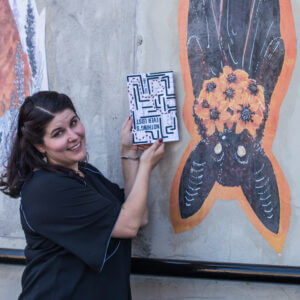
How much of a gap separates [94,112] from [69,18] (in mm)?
597

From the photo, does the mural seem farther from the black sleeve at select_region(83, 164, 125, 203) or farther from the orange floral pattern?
the orange floral pattern

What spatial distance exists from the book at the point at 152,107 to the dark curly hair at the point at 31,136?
0.44 meters

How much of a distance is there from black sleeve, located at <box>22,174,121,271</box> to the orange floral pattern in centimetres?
81

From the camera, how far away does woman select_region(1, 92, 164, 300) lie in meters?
1.52

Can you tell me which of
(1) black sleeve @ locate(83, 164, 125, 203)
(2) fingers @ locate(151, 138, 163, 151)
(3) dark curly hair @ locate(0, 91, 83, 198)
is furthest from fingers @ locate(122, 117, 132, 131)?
(3) dark curly hair @ locate(0, 91, 83, 198)

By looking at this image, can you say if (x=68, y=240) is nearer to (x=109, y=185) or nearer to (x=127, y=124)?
(x=109, y=185)

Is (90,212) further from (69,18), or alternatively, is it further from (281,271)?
(69,18)

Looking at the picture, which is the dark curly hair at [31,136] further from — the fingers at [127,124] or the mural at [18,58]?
the mural at [18,58]

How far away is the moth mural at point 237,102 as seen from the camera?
188 centimetres

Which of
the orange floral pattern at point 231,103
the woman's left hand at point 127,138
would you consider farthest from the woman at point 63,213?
the orange floral pattern at point 231,103

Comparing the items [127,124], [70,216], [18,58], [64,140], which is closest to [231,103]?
[127,124]

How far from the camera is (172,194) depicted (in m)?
2.08

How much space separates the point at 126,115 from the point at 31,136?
0.65 metres

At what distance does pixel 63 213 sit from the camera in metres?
1.50
